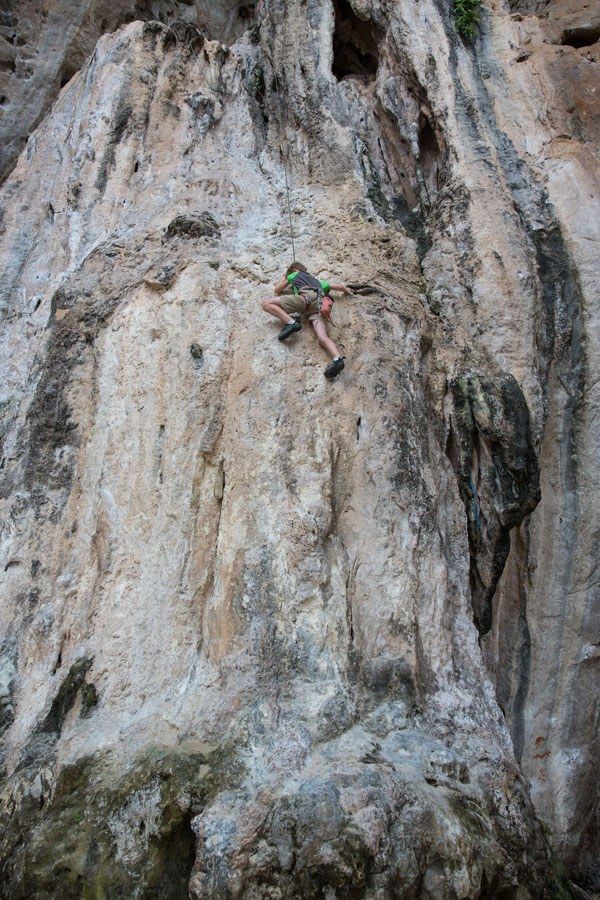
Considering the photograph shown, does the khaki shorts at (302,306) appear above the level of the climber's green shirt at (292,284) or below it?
below


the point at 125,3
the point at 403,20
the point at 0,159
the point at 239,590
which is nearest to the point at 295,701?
the point at 239,590

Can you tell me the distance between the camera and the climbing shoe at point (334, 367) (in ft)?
18.4

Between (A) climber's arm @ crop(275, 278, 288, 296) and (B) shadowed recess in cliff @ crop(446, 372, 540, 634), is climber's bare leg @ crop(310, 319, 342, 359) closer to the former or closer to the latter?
(A) climber's arm @ crop(275, 278, 288, 296)

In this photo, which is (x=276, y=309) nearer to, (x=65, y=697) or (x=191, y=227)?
(x=191, y=227)

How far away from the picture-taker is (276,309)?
19.5 ft

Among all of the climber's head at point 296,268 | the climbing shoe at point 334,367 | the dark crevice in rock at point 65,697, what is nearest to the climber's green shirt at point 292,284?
the climber's head at point 296,268

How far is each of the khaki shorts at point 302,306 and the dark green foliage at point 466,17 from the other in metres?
5.02

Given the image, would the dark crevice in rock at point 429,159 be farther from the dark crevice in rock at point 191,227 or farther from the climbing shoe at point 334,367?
the climbing shoe at point 334,367

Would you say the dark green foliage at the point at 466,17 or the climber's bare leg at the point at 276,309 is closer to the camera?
the climber's bare leg at the point at 276,309

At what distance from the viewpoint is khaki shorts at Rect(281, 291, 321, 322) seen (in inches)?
234

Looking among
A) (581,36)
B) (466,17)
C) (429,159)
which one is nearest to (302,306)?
(429,159)

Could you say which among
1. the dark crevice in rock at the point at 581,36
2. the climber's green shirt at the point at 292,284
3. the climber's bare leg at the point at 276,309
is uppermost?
the dark crevice in rock at the point at 581,36

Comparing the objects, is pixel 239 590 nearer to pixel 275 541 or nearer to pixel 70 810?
pixel 275 541

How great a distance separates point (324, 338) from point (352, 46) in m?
5.84
